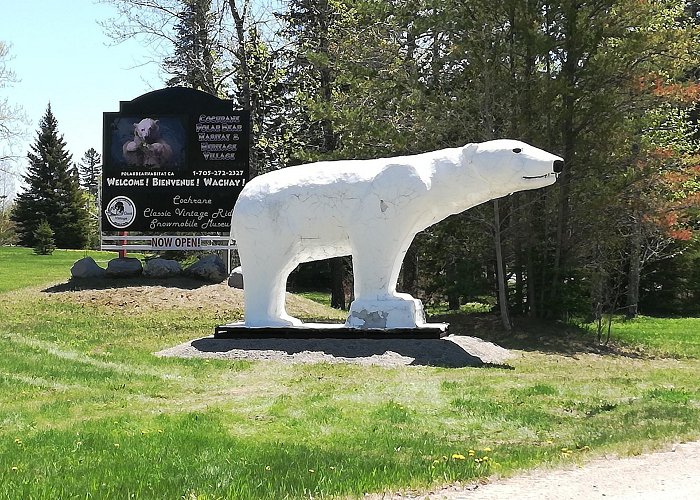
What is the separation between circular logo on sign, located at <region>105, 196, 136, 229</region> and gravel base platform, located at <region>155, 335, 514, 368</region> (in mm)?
8649

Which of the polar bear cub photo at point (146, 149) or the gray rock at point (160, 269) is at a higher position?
the polar bear cub photo at point (146, 149)

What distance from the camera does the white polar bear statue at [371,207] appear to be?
11.4 meters

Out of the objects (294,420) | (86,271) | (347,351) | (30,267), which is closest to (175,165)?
(86,271)

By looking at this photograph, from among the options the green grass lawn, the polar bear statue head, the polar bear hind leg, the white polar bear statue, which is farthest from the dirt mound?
the polar bear statue head

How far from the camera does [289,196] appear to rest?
1177 cm

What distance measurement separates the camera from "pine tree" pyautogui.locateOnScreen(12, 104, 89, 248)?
4772cm

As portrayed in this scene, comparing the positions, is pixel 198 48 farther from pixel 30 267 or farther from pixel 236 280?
pixel 30 267

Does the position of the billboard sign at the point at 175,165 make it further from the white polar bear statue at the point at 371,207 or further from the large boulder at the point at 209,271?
the white polar bear statue at the point at 371,207

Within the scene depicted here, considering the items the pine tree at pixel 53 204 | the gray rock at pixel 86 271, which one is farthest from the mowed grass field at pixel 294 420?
the pine tree at pixel 53 204

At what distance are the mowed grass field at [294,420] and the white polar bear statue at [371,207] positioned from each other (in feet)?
5.24

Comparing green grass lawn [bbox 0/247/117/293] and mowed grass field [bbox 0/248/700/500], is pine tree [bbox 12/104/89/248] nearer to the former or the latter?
green grass lawn [bbox 0/247/117/293]

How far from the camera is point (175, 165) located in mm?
19875

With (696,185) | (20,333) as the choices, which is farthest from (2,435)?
(696,185)

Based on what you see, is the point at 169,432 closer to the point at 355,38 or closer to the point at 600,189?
the point at 600,189
